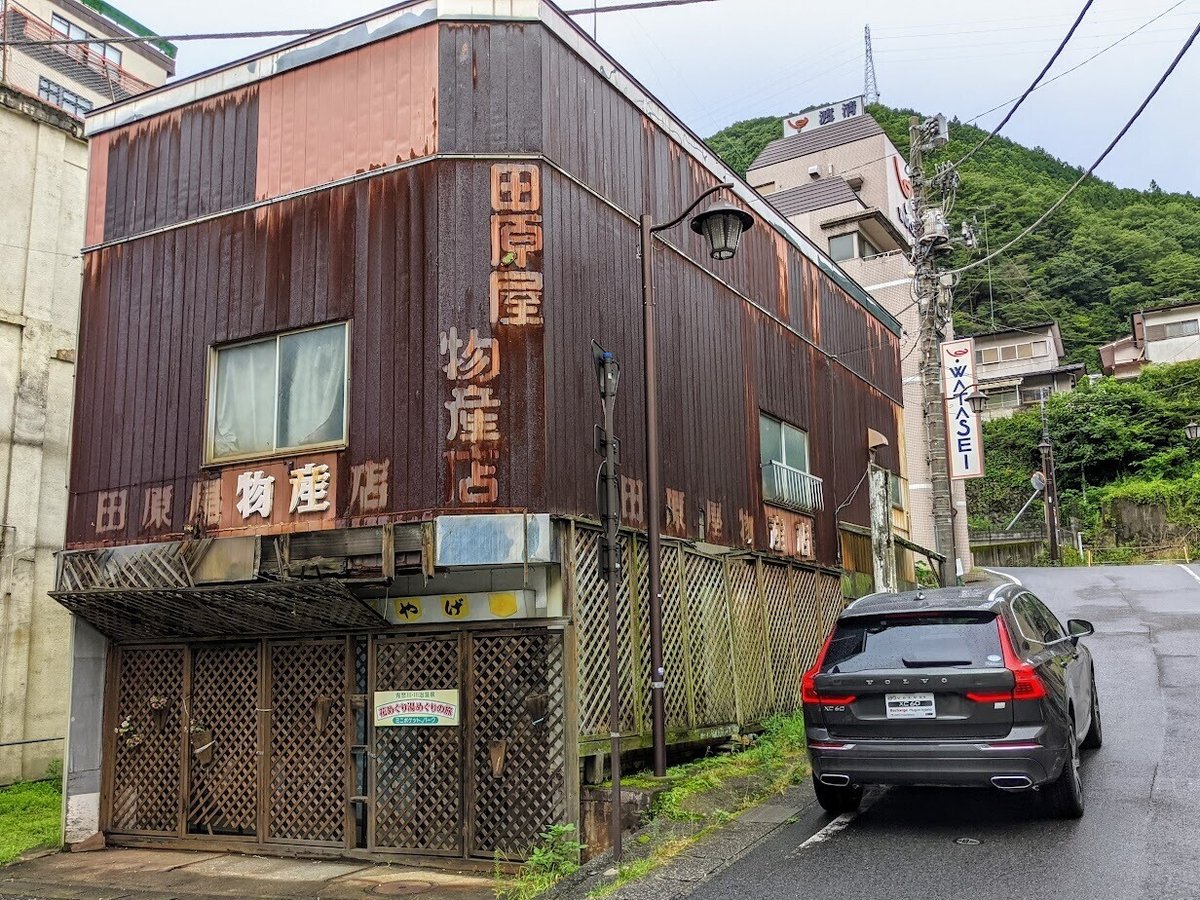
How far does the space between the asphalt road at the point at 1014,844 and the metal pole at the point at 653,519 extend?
5.13 ft

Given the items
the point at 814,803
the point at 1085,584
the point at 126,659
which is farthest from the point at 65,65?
the point at 1085,584

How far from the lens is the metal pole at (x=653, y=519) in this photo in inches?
355

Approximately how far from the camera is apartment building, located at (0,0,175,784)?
14.2 meters

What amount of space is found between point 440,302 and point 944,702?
18.9 ft

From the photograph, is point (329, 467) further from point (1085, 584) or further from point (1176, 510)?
point (1176, 510)

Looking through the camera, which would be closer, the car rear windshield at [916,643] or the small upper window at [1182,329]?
the car rear windshield at [916,643]

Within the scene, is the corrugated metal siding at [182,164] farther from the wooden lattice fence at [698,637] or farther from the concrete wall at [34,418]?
the wooden lattice fence at [698,637]

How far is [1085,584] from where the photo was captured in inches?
1213

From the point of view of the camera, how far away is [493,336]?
9.38 meters

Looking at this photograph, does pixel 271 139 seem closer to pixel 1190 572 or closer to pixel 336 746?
pixel 336 746

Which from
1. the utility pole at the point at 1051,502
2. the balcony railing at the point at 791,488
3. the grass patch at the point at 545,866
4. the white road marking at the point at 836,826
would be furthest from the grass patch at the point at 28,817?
the utility pole at the point at 1051,502

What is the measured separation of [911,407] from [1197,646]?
2098 centimetres

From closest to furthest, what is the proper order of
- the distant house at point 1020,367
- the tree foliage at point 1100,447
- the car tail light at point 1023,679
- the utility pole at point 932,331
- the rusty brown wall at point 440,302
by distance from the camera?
the car tail light at point 1023,679
the rusty brown wall at point 440,302
the utility pole at point 932,331
the tree foliage at point 1100,447
the distant house at point 1020,367

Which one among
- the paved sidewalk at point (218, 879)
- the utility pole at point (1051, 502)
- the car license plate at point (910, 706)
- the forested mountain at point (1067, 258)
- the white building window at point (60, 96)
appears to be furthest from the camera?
the forested mountain at point (1067, 258)
